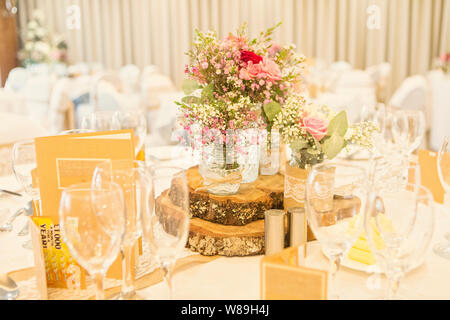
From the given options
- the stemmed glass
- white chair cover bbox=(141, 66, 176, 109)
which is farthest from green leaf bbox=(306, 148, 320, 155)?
white chair cover bbox=(141, 66, 176, 109)

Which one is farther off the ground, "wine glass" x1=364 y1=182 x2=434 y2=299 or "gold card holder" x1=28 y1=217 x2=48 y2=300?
"wine glass" x1=364 y1=182 x2=434 y2=299

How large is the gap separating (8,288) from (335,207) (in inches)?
26.5

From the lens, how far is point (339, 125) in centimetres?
121

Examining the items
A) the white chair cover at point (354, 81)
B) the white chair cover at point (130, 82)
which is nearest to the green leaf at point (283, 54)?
the white chair cover at point (354, 81)

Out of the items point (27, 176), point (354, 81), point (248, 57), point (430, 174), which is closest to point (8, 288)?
point (27, 176)

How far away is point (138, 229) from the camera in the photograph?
987mm

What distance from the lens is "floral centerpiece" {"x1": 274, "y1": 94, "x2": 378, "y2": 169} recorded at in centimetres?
120

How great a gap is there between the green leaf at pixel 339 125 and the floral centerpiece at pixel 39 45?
7.11 meters

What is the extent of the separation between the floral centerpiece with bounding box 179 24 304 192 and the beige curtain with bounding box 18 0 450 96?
7.13 metres

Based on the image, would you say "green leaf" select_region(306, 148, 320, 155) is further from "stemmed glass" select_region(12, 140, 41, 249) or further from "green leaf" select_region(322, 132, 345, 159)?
"stemmed glass" select_region(12, 140, 41, 249)

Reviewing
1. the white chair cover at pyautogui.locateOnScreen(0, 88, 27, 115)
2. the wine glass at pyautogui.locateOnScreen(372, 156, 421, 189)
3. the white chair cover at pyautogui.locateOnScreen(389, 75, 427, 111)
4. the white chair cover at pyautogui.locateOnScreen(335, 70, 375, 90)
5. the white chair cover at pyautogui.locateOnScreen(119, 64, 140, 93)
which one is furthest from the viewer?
the white chair cover at pyautogui.locateOnScreen(119, 64, 140, 93)

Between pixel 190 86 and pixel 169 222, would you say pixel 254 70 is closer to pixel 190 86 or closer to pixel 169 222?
pixel 190 86
